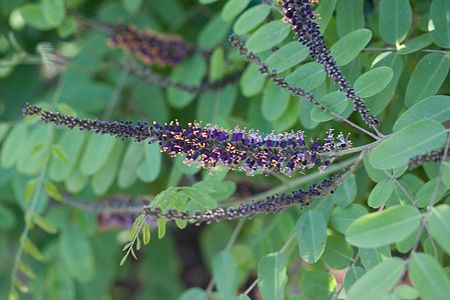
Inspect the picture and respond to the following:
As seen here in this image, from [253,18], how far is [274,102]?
20 centimetres

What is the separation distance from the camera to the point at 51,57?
6.69 ft

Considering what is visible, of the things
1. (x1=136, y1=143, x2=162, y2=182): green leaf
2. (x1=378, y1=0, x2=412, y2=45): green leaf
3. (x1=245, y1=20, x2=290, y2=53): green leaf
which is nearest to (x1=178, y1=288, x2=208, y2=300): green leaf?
(x1=136, y1=143, x2=162, y2=182): green leaf

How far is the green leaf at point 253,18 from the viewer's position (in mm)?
1494

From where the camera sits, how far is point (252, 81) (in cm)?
168

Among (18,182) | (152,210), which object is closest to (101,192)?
(18,182)

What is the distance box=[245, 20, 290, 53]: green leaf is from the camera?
4.60 feet

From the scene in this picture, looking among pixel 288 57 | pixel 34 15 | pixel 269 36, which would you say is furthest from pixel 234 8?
pixel 34 15

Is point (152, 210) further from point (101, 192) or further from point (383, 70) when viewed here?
point (101, 192)

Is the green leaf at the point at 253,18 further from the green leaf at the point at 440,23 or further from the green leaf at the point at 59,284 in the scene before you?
the green leaf at the point at 59,284

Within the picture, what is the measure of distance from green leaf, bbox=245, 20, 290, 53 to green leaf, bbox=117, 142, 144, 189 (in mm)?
472

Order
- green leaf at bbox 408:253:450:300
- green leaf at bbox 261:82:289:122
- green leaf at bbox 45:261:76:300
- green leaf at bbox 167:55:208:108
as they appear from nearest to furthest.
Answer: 1. green leaf at bbox 408:253:450:300
2. green leaf at bbox 261:82:289:122
3. green leaf at bbox 167:55:208:108
4. green leaf at bbox 45:261:76:300

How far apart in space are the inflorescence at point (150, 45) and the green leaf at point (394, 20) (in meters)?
0.71

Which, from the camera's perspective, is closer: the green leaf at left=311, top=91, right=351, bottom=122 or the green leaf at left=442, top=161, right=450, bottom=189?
the green leaf at left=442, top=161, right=450, bottom=189

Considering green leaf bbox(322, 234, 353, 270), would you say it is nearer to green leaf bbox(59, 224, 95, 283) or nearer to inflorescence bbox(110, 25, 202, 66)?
inflorescence bbox(110, 25, 202, 66)
